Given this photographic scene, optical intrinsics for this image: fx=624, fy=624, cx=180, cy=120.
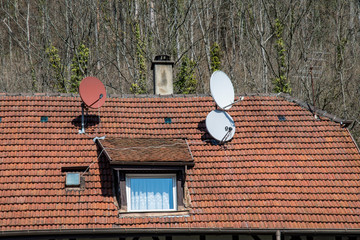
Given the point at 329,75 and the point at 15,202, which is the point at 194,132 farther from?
the point at 329,75

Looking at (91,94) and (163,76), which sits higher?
(163,76)

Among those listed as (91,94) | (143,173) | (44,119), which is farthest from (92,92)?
(143,173)

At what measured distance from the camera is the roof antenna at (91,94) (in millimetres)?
14055

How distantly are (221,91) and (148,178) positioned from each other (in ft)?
9.98

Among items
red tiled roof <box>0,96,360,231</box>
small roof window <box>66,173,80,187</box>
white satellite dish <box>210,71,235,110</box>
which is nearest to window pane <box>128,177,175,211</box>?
red tiled roof <box>0,96,360,231</box>

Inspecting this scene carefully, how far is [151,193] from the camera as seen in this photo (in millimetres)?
13016

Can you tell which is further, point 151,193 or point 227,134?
point 227,134

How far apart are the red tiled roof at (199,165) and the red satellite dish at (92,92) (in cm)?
53

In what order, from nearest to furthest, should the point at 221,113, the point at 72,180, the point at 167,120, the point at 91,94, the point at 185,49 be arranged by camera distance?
the point at 72,180, the point at 91,94, the point at 221,113, the point at 167,120, the point at 185,49

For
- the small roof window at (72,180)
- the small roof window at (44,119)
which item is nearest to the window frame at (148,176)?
the small roof window at (72,180)

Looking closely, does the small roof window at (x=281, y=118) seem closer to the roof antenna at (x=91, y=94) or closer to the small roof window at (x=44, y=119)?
the roof antenna at (x=91, y=94)

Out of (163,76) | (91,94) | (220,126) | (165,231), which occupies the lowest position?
(165,231)

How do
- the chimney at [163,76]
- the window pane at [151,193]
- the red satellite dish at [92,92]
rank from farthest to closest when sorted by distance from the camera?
the chimney at [163,76] → the red satellite dish at [92,92] → the window pane at [151,193]

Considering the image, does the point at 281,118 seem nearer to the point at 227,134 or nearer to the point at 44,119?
the point at 227,134
